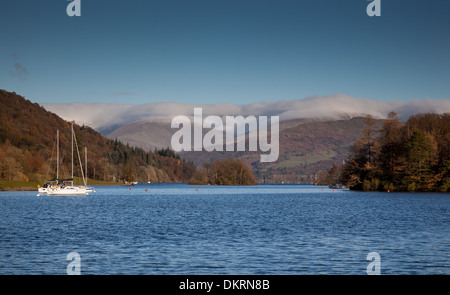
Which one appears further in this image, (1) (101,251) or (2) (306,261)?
(1) (101,251)

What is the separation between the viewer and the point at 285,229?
49094 mm

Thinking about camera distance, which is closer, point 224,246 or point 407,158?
point 224,246

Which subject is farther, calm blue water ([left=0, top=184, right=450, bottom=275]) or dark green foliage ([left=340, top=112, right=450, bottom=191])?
dark green foliage ([left=340, top=112, right=450, bottom=191])

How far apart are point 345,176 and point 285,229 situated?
403ft

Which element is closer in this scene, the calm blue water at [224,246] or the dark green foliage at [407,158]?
the calm blue water at [224,246]

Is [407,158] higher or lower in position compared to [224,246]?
higher

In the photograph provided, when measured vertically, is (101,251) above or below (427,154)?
below

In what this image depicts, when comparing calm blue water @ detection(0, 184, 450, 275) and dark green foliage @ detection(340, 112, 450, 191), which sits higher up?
dark green foliage @ detection(340, 112, 450, 191)

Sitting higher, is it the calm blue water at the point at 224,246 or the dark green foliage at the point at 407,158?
the dark green foliage at the point at 407,158

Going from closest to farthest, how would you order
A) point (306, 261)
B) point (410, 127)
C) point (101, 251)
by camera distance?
point (306, 261) → point (101, 251) → point (410, 127)
